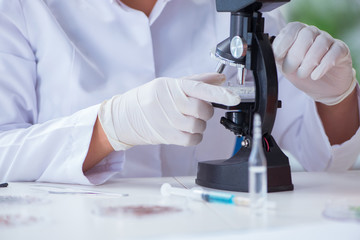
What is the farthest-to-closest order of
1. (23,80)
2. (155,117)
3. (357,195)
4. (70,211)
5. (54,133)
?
(23,80) → (54,133) → (155,117) → (357,195) → (70,211)

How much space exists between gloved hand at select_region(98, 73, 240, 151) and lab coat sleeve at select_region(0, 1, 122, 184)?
0.06 m

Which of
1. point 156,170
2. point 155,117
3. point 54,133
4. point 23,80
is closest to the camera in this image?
point 155,117

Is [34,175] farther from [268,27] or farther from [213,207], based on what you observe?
[268,27]

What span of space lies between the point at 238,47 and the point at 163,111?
24 cm

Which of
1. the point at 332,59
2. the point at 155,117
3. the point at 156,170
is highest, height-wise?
the point at 332,59

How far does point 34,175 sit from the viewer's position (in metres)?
1.42

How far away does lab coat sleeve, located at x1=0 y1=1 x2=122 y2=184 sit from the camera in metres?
1.37

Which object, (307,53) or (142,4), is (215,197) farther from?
(142,4)

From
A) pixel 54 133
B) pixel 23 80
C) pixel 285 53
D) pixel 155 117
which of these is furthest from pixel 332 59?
pixel 23 80

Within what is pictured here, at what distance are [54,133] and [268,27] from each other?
87 centimetres

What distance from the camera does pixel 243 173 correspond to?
1.20m

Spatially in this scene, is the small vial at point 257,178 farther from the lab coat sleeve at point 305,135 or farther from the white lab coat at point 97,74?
the lab coat sleeve at point 305,135

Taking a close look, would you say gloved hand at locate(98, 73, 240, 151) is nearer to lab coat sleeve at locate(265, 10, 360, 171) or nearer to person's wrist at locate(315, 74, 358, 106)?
person's wrist at locate(315, 74, 358, 106)

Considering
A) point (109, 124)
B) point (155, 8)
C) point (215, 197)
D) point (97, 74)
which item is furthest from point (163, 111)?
point (155, 8)
